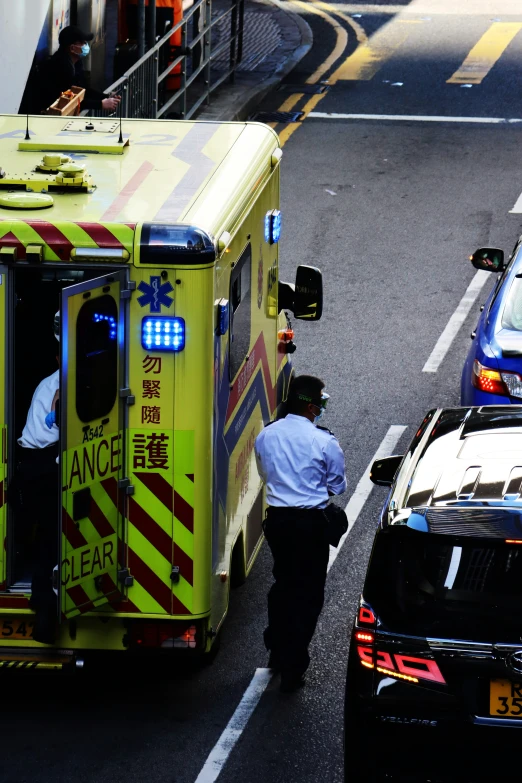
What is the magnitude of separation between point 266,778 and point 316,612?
117 cm

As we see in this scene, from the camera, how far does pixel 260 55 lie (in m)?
23.9

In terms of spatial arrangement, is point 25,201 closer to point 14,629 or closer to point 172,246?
point 172,246

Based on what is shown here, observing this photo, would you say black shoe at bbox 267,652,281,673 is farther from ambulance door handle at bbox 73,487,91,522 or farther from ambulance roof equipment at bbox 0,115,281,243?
ambulance roof equipment at bbox 0,115,281,243

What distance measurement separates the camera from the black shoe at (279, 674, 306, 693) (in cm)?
804

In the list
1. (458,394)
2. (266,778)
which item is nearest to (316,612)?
(266,778)

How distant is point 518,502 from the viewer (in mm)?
6109

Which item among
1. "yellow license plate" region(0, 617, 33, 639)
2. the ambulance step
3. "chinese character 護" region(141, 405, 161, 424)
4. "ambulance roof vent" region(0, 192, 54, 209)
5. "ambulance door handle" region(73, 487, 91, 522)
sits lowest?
the ambulance step

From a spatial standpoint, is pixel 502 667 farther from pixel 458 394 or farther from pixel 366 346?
pixel 366 346

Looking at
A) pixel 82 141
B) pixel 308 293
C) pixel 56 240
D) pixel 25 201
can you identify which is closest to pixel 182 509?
pixel 56 240

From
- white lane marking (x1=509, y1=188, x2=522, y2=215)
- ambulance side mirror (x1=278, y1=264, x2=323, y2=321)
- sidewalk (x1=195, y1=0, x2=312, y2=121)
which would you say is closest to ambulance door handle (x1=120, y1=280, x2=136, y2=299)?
ambulance side mirror (x1=278, y1=264, x2=323, y2=321)

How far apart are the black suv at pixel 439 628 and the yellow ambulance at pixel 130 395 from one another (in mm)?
1260

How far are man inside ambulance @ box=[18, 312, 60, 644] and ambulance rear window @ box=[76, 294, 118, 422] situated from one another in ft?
1.08

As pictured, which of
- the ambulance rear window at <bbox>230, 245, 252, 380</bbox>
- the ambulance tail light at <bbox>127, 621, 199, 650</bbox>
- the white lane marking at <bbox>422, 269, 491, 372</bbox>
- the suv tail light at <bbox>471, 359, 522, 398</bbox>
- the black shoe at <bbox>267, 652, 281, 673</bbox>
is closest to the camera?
the ambulance tail light at <bbox>127, 621, 199, 650</bbox>

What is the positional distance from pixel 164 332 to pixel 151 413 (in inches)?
16.2
